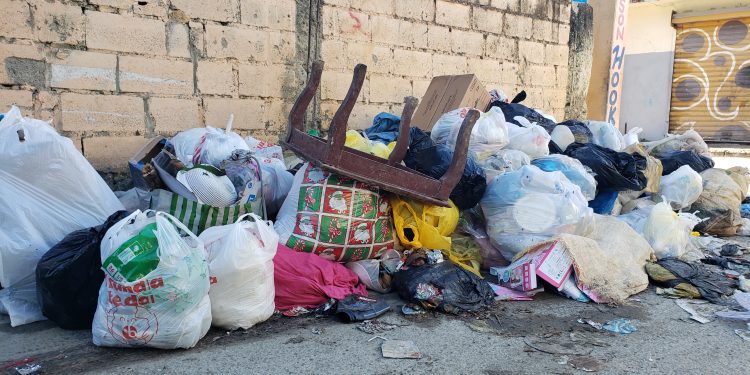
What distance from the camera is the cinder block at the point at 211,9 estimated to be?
4020 mm

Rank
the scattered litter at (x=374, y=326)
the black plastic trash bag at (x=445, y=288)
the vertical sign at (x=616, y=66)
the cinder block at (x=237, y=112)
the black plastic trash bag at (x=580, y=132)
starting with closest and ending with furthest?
the scattered litter at (x=374, y=326)
the black plastic trash bag at (x=445, y=288)
the cinder block at (x=237, y=112)
the black plastic trash bag at (x=580, y=132)
the vertical sign at (x=616, y=66)

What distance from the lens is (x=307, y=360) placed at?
7.70 ft

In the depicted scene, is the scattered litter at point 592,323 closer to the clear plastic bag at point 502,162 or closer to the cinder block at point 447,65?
the clear plastic bag at point 502,162

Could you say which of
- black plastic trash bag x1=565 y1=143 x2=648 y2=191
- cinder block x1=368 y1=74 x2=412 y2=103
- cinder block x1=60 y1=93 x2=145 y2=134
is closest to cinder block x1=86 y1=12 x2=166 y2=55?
cinder block x1=60 y1=93 x2=145 y2=134

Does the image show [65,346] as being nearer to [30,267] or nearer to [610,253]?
[30,267]

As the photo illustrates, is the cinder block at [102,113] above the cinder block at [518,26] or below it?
below

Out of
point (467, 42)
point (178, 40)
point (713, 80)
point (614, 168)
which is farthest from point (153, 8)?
point (713, 80)

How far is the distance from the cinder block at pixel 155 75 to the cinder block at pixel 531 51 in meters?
3.57

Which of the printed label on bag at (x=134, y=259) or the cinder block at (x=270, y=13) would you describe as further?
the cinder block at (x=270, y=13)

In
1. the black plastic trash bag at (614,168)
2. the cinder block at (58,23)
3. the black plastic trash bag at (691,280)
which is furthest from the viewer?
the black plastic trash bag at (614,168)

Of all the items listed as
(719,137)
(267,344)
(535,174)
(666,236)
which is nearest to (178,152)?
(267,344)

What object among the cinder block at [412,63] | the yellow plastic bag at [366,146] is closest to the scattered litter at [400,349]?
the yellow plastic bag at [366,146]

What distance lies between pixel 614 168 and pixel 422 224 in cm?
165

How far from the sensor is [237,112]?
171 inches
